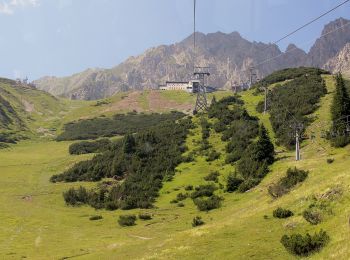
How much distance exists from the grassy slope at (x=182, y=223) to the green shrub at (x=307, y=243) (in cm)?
48

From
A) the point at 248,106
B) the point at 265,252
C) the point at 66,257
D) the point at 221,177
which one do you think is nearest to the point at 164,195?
the point at 221,177

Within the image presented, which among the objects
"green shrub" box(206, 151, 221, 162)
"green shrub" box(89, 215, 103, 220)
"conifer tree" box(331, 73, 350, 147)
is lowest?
"green shrub" box(89, 215, 103, 220)

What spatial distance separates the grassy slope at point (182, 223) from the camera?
100.0ft

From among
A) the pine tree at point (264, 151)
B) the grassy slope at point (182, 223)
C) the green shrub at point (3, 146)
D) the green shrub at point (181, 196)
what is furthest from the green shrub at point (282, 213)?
the green shrub at point (3, 146)

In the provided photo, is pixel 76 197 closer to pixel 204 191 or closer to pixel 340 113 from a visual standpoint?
pixel 204 191

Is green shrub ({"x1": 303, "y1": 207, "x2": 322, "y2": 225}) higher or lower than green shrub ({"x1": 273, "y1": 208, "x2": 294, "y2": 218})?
above

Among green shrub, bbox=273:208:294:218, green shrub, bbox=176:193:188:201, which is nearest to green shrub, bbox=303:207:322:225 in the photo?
green shrub, bbox=273:208:294:218

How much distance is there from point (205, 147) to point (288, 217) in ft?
177

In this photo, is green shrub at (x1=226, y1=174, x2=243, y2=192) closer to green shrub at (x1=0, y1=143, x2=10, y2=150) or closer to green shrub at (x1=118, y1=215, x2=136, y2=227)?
green shrub at (x1=118, y1=215, x2=136, y2=227)

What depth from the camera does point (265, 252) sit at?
92.8 feet

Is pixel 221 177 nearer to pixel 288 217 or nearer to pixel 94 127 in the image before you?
pixel 288 217

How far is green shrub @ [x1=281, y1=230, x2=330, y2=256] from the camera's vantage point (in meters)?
26.2

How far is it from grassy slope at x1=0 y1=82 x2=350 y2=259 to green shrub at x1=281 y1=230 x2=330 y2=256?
19.0 inches

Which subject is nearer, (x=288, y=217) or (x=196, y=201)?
(x=288, y=217)
